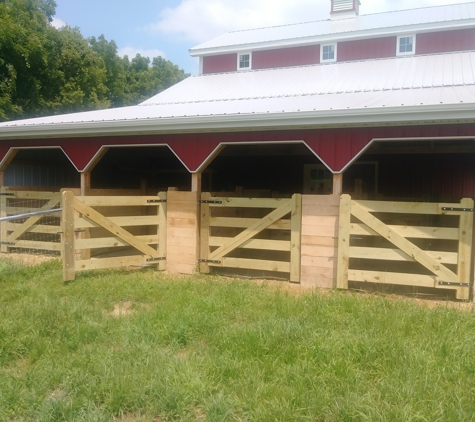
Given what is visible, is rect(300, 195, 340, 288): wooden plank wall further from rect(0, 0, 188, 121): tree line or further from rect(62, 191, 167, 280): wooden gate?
rect(0, 0, 188, 121): tree line

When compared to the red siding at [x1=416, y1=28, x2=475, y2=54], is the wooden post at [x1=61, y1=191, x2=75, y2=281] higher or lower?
lower

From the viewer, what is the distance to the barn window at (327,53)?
15109 mm

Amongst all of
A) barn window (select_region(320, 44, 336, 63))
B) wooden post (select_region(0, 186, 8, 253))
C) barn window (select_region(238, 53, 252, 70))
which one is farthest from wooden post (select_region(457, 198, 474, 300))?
barn window (select_region(238, 53, 252, 70))

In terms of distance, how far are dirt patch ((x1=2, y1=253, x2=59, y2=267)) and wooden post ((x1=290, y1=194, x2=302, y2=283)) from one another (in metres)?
4.64

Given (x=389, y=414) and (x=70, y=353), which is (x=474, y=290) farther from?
(x=70, y=353)

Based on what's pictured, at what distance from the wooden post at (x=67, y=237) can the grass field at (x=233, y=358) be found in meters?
0.85

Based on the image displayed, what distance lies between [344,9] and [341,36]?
2.85 m

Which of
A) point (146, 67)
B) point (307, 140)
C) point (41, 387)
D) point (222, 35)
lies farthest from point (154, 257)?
point (146, 67)

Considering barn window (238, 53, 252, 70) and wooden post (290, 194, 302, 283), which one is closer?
wooden post (290, 194, 302, 283)

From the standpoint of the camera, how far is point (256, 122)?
732 cm

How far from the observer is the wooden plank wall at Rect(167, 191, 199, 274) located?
7930 mm

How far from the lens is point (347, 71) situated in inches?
540

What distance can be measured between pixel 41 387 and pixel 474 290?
5.53 meters

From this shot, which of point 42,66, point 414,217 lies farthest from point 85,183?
point 42,66
